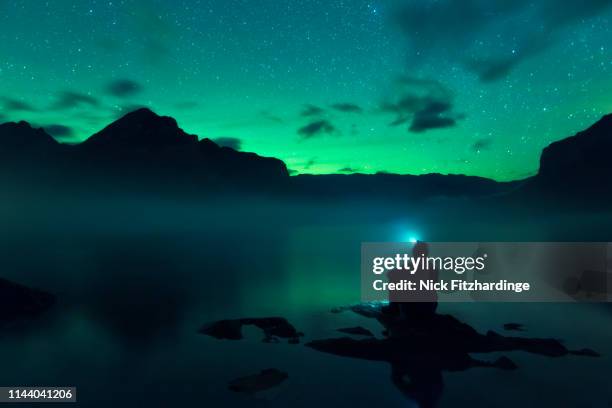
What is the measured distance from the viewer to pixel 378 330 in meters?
25.5

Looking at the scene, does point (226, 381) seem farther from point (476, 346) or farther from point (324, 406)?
point (476, 346)

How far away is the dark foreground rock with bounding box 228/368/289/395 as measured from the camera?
17.7 metres

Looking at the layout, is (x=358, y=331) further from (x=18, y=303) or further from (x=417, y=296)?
(x=18, y=303)

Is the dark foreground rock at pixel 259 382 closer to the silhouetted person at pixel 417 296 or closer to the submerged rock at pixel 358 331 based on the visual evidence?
the submerged rock at pixel 358 331

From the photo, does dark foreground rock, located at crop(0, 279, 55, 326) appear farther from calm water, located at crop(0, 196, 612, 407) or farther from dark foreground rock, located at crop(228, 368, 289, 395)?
dark foreground rock, located at crop(228, 368, 289, 395)

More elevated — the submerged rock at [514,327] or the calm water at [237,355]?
the submerged rock at [514,327]

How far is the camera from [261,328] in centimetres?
2772

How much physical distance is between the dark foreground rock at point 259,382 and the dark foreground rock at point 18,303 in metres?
22.9

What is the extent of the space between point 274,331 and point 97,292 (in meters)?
30.1

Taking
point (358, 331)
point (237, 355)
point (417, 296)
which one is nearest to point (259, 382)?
point (237, 355)

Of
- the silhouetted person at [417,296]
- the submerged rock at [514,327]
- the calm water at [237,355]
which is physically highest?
the silhouetted person at [417,296]

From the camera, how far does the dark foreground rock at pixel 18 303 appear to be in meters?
29.5

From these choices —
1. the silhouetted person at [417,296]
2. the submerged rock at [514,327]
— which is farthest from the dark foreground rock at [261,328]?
the submerged rock at [514,327]

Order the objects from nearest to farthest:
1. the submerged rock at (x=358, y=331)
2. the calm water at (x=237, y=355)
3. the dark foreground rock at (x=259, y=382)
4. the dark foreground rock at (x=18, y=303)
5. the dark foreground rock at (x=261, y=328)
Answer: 1. the calm water at (x=237, y=355)
2. the dark foreground rock at (x=259, y=382)
3. the submerged rock at (x=358, y=331)
4. the dark foreground rock at (x=261, y=328)
5. the dark foreground rock at (x=18, y=303)
